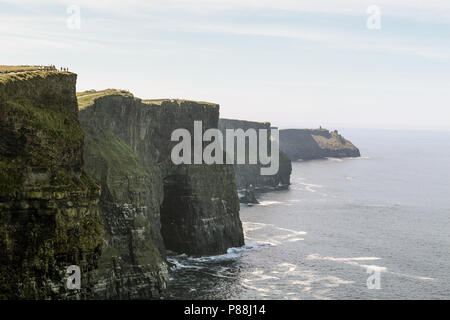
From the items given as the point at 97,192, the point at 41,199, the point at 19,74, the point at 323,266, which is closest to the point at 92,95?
the point at 19,74

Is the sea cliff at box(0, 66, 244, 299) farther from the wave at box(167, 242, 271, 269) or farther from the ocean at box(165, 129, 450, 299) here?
the ocean at box(165, 129, 450, 299)

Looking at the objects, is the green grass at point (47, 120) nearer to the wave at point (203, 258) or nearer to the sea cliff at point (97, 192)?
the sea cliff at point (97, 192)

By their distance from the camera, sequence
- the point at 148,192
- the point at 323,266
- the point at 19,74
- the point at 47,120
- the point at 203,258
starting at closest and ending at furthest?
the point at 47,120 → the point at 19,74 → the point at 148,192 → the point at 323,266 → the point at 203,258

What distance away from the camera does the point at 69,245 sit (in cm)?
A: 6606

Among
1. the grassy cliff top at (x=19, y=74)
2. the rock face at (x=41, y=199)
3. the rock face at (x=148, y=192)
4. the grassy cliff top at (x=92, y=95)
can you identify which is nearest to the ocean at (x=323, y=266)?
→ the rock face at (x=148, y=192)

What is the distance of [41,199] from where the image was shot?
2534 inches

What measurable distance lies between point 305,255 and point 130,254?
5605 centimetres

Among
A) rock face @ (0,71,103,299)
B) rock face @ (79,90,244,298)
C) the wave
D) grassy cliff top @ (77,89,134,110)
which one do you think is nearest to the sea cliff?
rock face @ (0,71,103,299)

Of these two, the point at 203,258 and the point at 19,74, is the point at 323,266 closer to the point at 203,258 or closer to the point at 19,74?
the point at 203,258

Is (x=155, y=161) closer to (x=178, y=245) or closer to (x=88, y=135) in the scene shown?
(x=178, y=245)

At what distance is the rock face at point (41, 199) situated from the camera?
→ 6300cm

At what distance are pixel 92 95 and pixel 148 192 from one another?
71.9ft
